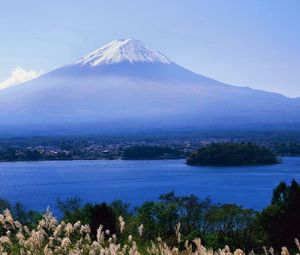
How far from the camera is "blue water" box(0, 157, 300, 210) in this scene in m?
30.7

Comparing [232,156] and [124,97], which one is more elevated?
[124,97]

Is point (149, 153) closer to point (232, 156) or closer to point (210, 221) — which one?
point (232, 156)

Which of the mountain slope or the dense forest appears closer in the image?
the dense forest

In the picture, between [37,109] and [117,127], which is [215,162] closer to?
[117,127]

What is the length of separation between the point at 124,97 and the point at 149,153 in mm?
88151

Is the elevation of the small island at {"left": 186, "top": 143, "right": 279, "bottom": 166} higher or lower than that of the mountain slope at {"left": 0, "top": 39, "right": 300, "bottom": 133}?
lower

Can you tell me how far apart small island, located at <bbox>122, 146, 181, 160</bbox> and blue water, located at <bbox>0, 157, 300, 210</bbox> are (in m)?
4.60

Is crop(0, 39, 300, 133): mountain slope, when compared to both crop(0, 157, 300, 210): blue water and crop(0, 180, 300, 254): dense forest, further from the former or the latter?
crop(0, 180, 300, 254): dense forest

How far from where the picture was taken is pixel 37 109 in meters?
138

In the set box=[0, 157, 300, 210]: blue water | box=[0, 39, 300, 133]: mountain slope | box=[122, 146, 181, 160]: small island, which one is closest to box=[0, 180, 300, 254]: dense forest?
box=[0, 157, 300, 210]: blue water

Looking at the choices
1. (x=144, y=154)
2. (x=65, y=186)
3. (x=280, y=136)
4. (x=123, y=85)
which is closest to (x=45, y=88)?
(x=123, y=85)

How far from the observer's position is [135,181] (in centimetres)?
3741

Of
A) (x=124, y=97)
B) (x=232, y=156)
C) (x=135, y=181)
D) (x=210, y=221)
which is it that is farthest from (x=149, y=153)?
(x=124, y=97)

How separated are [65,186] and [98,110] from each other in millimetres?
105748
